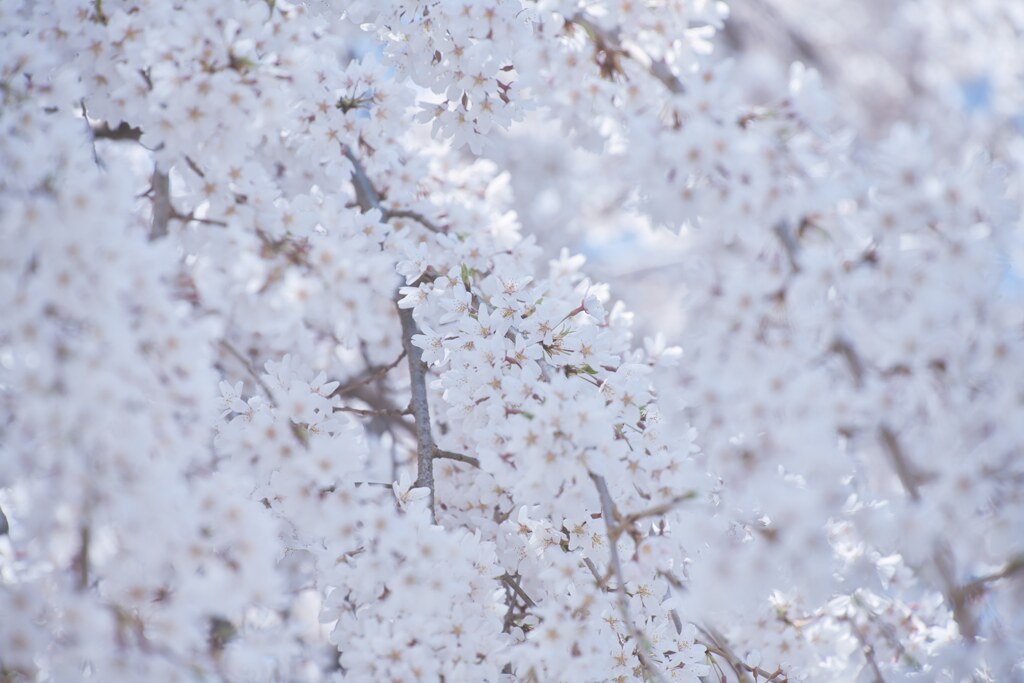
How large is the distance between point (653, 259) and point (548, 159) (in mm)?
3074

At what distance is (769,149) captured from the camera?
1867 mm

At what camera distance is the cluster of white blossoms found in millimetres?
1554

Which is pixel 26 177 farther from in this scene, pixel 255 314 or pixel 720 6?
pixel 720 6

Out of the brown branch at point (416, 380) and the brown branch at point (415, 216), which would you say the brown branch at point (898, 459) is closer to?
the brown branch at point (416, 380)

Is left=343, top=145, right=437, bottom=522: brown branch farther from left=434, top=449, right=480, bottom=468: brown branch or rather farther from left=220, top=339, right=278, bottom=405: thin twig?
left=220, top=339, right=278, bottom=405: thin twig

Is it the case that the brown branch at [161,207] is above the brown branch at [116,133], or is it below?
above

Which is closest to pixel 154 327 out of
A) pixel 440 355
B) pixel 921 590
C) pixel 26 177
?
pixel 26 177

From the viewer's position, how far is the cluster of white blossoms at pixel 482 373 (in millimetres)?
1554

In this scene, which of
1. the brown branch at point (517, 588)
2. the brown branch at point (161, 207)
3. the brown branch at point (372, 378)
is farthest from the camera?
the brown branch at point (372, 378)

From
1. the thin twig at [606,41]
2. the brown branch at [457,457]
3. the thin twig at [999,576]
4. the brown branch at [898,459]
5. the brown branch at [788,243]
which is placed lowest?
the brown branch at [457,457]

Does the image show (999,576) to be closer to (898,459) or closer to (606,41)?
(898,459)

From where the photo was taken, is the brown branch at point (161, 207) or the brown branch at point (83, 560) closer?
the brown branch at point (83, 560)

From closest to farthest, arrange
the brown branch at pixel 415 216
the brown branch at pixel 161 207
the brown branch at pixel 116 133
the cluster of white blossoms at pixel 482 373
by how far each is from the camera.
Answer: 1. the cluster of white blossoms at pixel 482 373
2. the brown branch at pixel 161 207
3. the brown branch at pixel 415 216
4. the brown branch at pixel 116 133

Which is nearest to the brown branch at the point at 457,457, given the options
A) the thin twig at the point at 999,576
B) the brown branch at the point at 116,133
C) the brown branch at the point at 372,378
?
the brown branch at the point at 372,378
